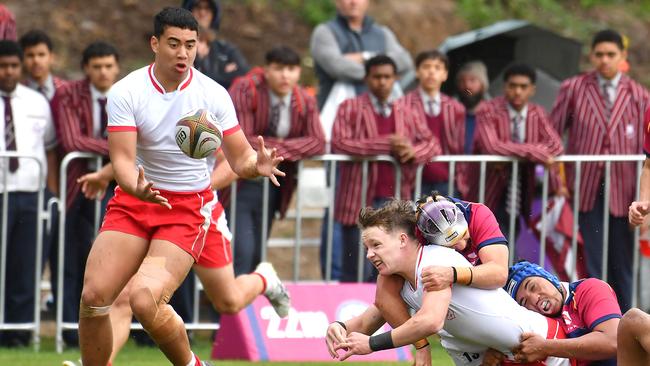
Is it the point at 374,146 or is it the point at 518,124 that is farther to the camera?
the point at 518,124

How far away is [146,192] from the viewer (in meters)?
7.56

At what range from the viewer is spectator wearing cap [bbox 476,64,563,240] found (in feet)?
36.3

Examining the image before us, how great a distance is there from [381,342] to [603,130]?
17.0 feet

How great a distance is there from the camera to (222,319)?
33.5 feet

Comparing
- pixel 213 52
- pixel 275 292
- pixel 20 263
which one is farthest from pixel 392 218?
pixel 213 52

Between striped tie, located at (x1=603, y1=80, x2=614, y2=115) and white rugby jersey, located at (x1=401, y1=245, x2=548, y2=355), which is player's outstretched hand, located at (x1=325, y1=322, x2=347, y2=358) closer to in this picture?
white rugby jersey, located at (x1=401, y1=245, x2=548, y2=355)

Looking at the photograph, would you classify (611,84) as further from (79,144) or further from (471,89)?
(79,144)

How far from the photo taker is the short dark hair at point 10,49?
10844 mm

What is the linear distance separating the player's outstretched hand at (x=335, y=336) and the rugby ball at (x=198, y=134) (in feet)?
4.67

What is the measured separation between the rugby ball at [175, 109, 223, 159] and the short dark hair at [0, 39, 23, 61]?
3.45 m

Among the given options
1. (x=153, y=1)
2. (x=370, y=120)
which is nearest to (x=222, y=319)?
(x=370, y=120)

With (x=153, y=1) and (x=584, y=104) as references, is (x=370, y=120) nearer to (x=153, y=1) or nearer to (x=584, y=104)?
(x=584, y=104)

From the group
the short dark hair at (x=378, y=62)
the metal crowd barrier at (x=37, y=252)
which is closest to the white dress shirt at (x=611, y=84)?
the short dark hair at (x=378, y=62)

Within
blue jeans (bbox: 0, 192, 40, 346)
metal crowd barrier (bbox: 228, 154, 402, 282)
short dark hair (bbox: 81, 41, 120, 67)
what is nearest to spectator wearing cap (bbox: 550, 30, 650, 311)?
metal crowd barrier (bbox: 228, 154, 402, 282)
